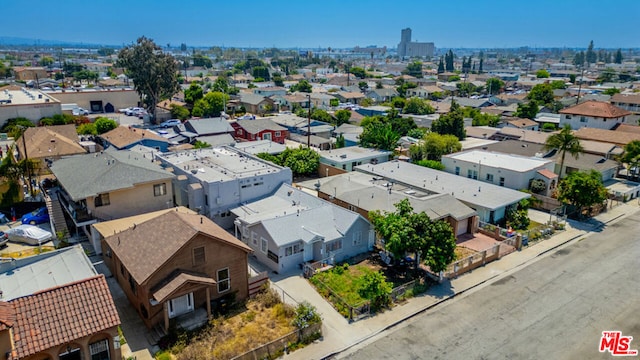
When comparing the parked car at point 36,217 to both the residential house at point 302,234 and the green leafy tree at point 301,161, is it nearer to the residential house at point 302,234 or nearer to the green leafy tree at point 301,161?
the residential house at point 302,234

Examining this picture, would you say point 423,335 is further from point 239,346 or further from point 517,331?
point 239,346

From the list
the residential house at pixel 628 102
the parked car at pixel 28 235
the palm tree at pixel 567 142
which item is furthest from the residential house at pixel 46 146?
the residential house at pixel 628 102

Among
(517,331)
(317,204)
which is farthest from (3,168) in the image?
(517,331)

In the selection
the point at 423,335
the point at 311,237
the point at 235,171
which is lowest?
the point at 423,335

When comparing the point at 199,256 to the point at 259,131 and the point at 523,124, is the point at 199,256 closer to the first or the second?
the point at 259,131

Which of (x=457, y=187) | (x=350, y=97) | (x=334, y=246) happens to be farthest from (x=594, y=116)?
(x=350, y=97)

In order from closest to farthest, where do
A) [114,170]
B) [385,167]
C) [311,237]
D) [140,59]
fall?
1. [311,237]
2. [114,170]
3. [385,167]
4. [140,59]
